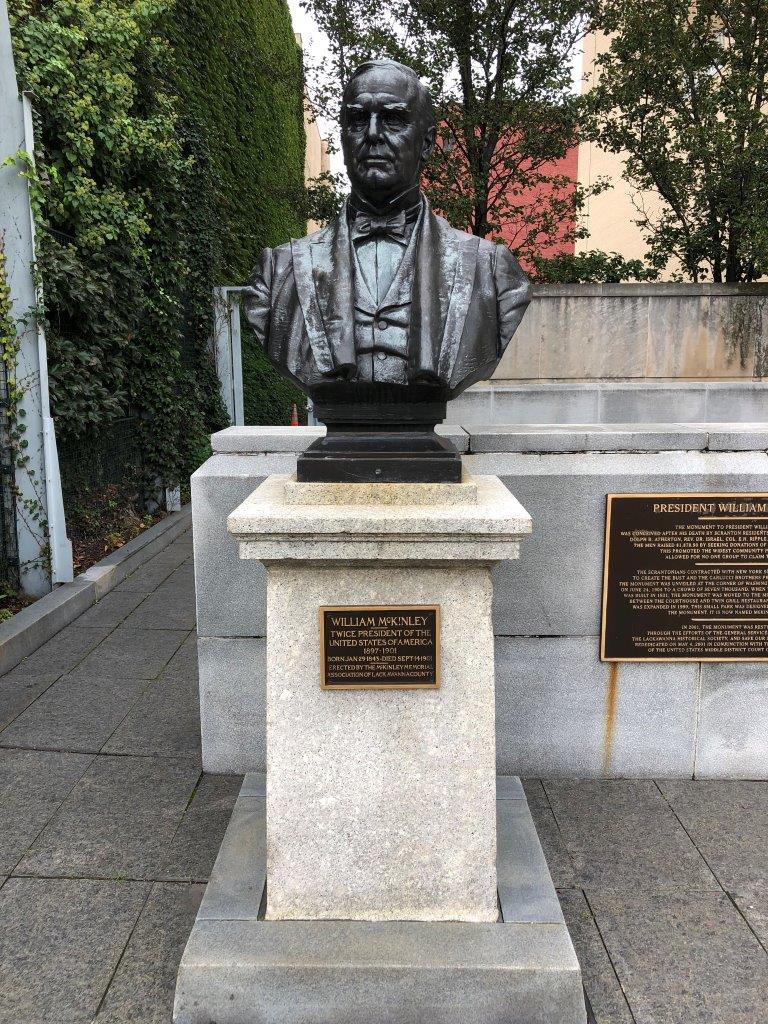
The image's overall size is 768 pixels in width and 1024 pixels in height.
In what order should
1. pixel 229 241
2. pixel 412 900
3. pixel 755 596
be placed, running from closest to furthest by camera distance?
pixel 412 900
pixel 755 596
pixel 229 241

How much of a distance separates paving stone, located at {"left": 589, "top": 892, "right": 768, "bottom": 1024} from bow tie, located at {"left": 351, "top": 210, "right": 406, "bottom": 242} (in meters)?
2.46

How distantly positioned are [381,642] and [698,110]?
343 inches

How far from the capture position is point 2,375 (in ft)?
19.0

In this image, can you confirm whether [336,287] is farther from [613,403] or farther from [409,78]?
[613,403]

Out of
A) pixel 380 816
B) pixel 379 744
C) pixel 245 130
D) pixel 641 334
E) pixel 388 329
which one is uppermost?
pixel 245 130

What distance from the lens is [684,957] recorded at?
2.48 metres

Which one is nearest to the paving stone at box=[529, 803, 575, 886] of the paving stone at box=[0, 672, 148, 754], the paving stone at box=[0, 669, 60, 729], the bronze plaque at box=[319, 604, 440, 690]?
the bronze plaque at box=[319, 604, 440, 690]

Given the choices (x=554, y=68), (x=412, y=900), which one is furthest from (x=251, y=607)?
(x=554, y=68)

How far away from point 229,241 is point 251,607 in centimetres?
1082

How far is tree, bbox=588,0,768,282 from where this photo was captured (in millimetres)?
8250

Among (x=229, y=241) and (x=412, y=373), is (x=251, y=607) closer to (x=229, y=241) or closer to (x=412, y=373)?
(x=412, y=373)

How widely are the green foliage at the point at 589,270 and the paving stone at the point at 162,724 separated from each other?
7201 mm

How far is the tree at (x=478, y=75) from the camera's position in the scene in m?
9.05

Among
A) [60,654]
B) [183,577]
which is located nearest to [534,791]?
[60,654]
